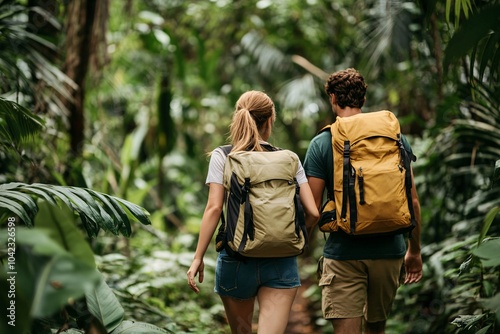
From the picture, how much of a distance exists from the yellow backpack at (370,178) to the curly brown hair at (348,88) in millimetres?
195

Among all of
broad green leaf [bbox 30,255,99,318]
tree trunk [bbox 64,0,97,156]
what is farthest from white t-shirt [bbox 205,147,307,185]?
tree trunk [bbox 64,0,97,156]

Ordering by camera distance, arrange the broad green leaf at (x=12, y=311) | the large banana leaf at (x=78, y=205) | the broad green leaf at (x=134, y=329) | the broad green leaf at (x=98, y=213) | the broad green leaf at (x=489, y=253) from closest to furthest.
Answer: the broad green leaf at (x=12, y=311), the broad green leaf at (x=489, y=253), the broad green leaf at (x=134, y=329), the large banana leaf at (x=78, y=205), the broad green leaf at (x=98, y=213)

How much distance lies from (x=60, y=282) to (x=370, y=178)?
6.14ft

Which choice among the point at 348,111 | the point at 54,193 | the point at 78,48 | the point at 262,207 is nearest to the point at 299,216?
the point at 262,207

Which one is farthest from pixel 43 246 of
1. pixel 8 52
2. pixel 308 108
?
pixel 308 108

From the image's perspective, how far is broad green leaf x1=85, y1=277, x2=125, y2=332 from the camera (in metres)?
2.26

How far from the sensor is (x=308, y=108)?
25.6 feet

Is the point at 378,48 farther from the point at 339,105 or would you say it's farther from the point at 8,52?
the point at 8,52

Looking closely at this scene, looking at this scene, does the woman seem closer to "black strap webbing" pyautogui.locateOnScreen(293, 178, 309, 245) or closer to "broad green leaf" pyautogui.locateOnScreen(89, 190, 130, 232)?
"black strap webbing" pyautogui.locateOnScreen(293, 178, 309, 245)

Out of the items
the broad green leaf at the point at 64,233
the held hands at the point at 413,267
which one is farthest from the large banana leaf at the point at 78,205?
the held hands at the point at 413,267

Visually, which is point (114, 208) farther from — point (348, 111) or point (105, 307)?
point (348, 111)

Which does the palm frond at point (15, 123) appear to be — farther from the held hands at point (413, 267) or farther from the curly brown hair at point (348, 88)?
the held hands at point (413, 267)

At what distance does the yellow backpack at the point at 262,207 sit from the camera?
279 centimetres

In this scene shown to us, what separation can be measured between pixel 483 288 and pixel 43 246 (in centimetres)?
313
